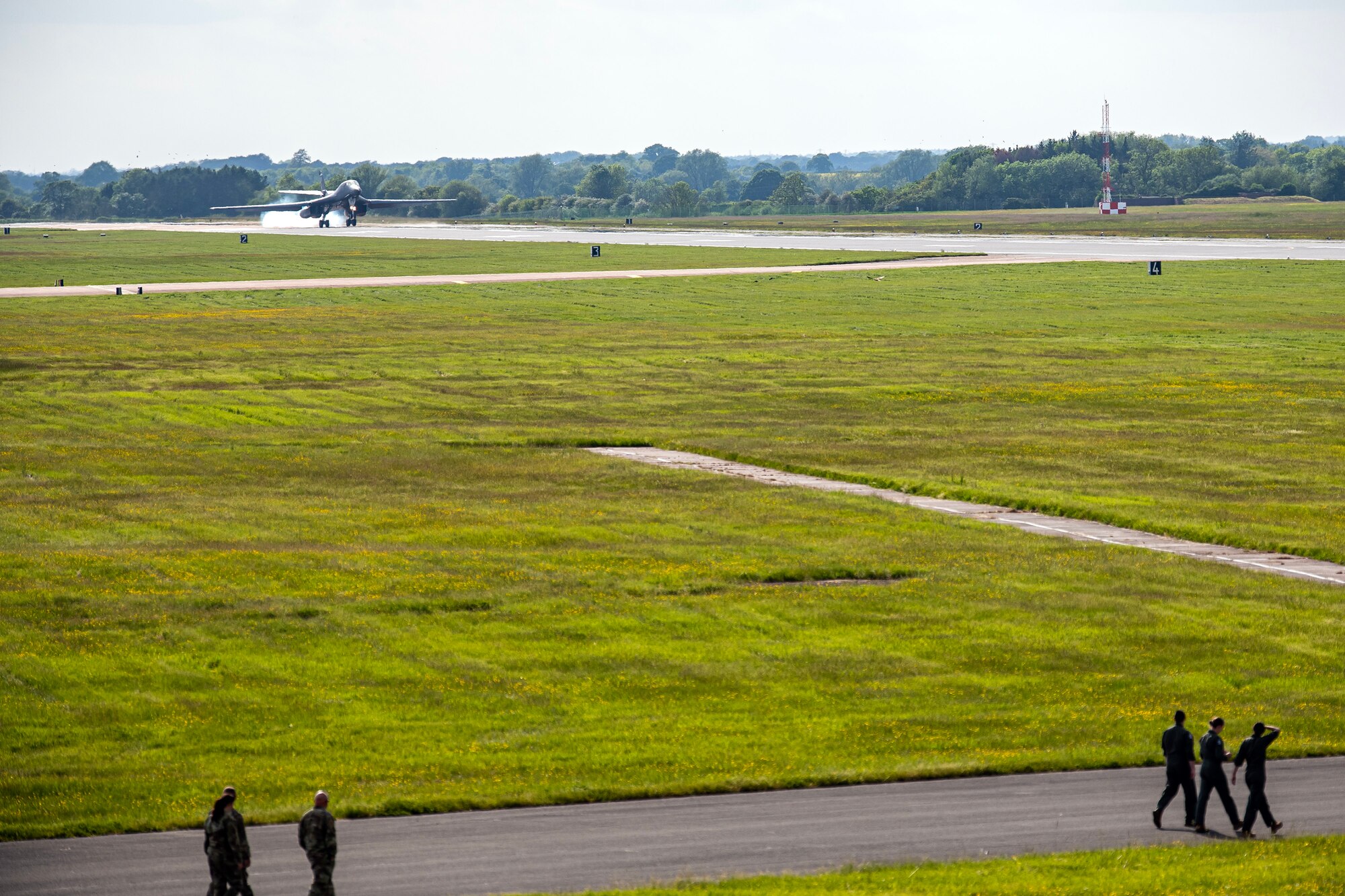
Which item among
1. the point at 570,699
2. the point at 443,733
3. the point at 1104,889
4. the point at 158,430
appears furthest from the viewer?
the point at 158,430

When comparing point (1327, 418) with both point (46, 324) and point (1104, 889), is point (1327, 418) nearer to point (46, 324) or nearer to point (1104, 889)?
point (1104, 889)

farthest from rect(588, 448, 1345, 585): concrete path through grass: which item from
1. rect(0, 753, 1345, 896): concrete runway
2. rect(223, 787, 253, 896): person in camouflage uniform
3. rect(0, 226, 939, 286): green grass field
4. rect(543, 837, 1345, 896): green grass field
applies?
rect(0, 226, 939, 286): green grass field

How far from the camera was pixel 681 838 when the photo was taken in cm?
2183

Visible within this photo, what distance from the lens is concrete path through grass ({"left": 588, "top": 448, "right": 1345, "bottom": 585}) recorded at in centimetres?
3831

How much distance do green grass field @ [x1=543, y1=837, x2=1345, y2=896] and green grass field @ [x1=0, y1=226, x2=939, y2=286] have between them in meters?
129

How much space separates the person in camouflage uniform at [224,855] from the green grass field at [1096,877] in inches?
174

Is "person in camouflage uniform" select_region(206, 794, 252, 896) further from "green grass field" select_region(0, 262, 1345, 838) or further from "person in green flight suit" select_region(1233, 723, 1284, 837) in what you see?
"person in green flight suit" select_region(1233, 723, 1284, 837)

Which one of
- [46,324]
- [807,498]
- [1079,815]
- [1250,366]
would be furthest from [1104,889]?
[46,324]

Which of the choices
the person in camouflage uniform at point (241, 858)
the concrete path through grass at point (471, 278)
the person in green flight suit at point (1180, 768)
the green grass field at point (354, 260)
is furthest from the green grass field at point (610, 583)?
the green grass field at point (354, 260)

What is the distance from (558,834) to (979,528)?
2261 cm

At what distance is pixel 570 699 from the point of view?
28.4 meters

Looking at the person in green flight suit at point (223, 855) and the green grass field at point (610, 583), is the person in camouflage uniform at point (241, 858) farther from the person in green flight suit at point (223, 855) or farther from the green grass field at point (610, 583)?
the green grass field at point (610, 583)

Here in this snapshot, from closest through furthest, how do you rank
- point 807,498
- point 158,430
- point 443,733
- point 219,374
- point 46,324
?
point 443,733, point 807,498, point 158,430, point 219,374, point 46,324

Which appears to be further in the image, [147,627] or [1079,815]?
[147,627]
